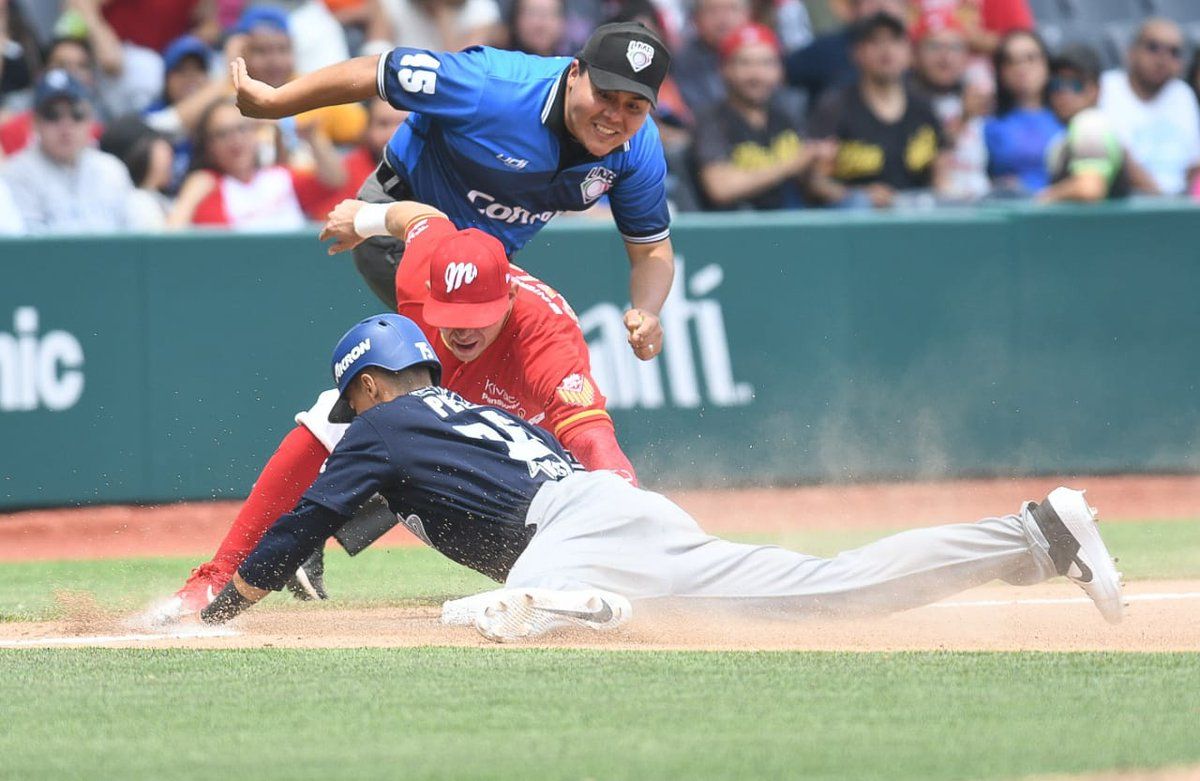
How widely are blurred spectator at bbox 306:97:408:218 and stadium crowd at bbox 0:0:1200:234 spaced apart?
0.7 inches

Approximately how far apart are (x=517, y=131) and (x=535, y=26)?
17.3ft

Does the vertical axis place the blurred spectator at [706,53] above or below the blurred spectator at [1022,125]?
above

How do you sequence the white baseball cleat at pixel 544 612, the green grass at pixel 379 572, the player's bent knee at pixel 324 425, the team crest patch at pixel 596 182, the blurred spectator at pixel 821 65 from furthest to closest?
the blurred spectator at pixel 821 65 → the green grass at pixel 379 572 → the team crest patch at pixel 596 182 → the player's bent knee at pixel 324 425 → the white baseball cleat at pixel 544 612

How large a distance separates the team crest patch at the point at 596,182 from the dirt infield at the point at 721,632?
1.62 meters

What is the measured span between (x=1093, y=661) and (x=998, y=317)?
6.15 metres

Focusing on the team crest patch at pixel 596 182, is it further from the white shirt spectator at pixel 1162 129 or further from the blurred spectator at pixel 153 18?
the white shirt spectator at pixel 1162 129

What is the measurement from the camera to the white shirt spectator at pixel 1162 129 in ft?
42.4

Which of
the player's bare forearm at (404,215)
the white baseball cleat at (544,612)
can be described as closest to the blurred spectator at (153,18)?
the player's bare forearm at (404,215)

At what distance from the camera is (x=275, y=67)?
36.0ft

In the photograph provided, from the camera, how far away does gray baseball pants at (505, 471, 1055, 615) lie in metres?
5.46

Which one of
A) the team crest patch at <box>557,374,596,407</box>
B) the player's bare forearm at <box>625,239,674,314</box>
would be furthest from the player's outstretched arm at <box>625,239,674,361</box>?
the team crest patch at <box>557,374,596,407</box>

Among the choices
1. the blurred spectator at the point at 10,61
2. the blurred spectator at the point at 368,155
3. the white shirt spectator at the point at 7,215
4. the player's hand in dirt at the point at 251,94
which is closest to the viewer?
the player's hand in dirt at the point at 251,94

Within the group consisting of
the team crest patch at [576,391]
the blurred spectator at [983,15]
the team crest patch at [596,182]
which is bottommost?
the blurred spectator at [983,15]

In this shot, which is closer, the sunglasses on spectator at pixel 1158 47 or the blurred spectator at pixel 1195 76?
the sunglasses on spectator at pixel 1158 47
